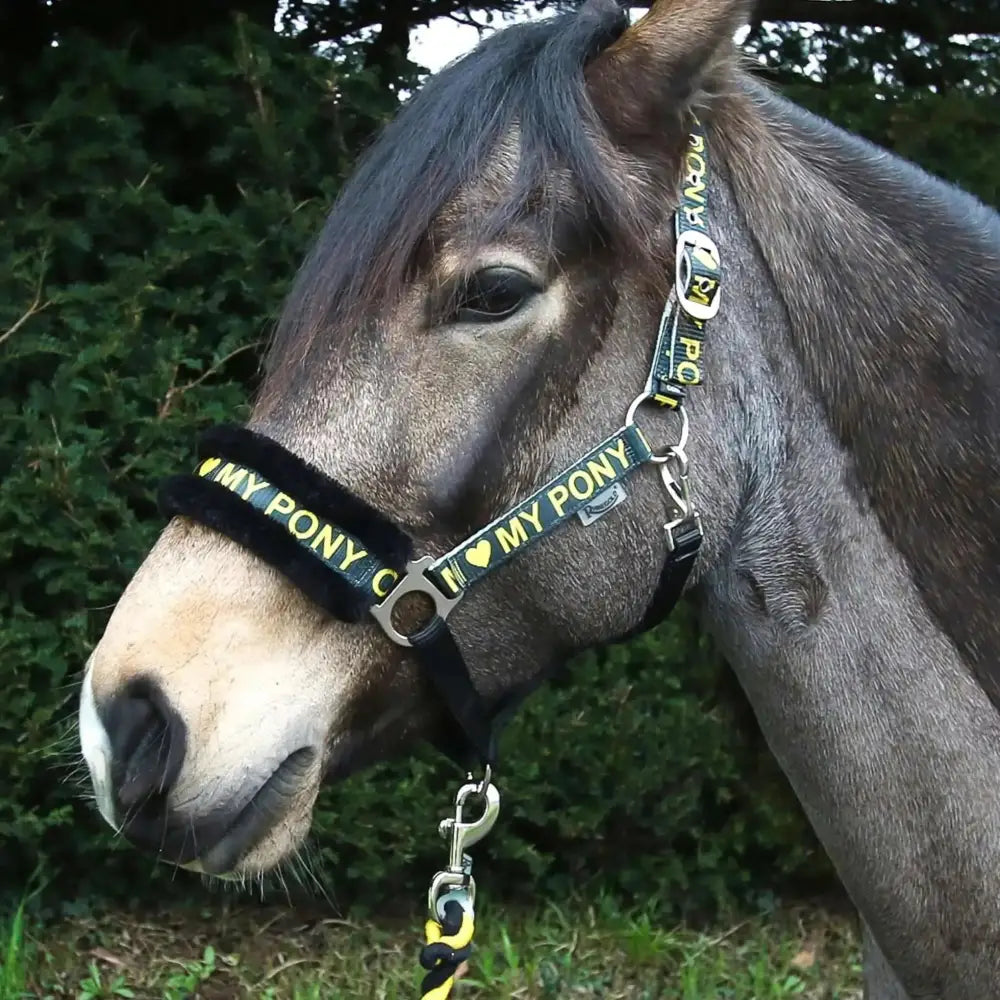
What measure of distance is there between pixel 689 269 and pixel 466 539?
0.48 m

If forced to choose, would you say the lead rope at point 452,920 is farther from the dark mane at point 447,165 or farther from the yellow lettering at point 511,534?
the dark mane at point 447,165

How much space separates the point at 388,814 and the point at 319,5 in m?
2.74

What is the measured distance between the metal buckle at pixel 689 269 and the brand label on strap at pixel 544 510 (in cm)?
18

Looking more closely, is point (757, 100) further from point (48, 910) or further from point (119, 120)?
point (48, 910)

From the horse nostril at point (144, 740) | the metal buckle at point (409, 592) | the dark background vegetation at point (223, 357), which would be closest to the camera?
the horse nostril at point (144, 740)

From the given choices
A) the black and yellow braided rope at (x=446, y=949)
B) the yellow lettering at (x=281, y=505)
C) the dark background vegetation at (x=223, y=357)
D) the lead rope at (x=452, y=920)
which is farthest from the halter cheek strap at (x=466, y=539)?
the dark background vegetation at (x=223, y=357)

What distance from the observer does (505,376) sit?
1392 mm

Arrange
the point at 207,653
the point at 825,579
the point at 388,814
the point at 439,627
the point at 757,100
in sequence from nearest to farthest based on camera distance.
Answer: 1. the point at 207,653
2. the point at 439,627
3. the point at 825,579
4. the point at 757,100
5. the point at 388,814

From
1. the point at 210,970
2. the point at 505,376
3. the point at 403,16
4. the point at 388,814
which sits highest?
the point at 403,16

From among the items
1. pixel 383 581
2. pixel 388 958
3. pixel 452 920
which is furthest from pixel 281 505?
pixel 388 958

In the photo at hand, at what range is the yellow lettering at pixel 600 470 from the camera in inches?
55.8

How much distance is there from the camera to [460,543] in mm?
1395

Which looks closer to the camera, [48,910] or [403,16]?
[48,910]

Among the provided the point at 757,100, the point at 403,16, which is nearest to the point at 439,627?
the point at 757,100
